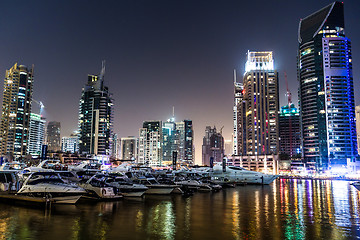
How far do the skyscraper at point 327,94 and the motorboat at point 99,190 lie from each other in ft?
550

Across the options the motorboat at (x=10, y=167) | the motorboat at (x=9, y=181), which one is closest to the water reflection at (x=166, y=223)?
the motorboat at (x=9, y=181)

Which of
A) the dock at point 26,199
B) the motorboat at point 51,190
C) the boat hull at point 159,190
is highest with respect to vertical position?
the motorboat at point 51,190

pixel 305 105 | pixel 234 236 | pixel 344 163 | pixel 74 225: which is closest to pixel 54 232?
pixel 74 225

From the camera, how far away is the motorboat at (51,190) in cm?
2633

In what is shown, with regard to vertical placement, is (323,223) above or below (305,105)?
below

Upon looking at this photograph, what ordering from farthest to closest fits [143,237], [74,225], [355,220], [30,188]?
1. [30,188]
2. [355,220]
3. [74,225]
4. [143,237]

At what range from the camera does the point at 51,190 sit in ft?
86.3

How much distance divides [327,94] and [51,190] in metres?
183

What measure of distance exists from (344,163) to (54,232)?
18243 cm

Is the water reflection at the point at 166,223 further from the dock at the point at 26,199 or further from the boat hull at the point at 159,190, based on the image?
the boat hull at the point at 159,190

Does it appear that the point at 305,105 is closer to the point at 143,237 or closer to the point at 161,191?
the point at 161,191

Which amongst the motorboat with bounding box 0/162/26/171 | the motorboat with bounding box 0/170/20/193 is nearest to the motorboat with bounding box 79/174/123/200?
the motorboat with bounding box 0/170/20/193

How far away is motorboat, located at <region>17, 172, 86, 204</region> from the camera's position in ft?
86.4

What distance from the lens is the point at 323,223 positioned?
22.4 m
